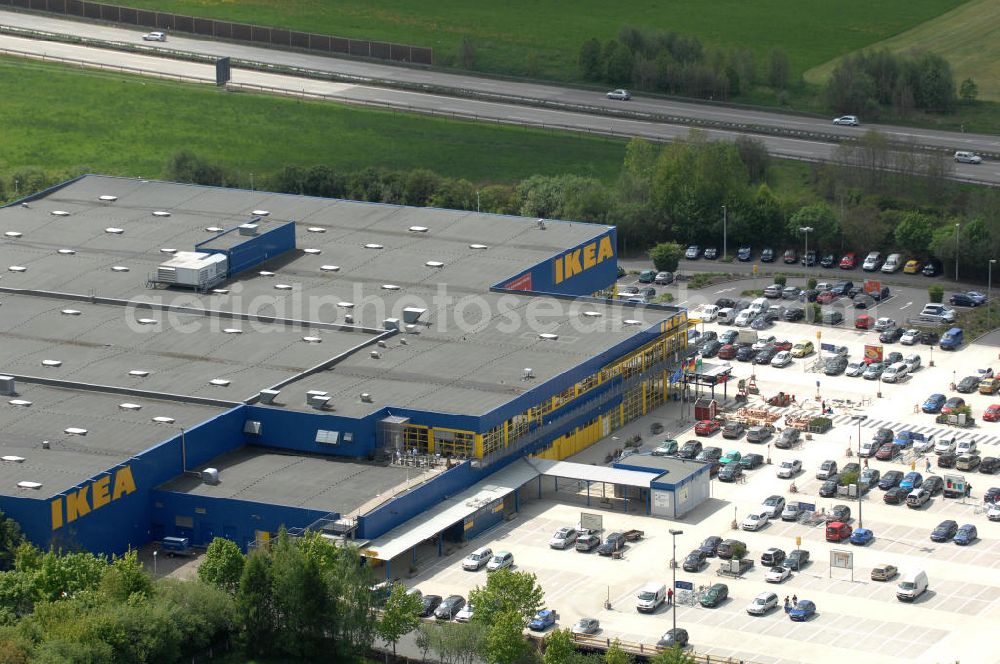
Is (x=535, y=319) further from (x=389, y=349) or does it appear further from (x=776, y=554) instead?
(x=776, y=554)

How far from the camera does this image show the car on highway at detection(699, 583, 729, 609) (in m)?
102

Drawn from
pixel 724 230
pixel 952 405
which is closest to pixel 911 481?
pixel 952 405

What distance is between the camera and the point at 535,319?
13500cm

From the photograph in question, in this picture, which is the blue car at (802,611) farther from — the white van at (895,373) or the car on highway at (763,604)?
the white van at (895,373)

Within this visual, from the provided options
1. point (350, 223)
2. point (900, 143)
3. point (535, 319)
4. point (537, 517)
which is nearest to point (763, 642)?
point (537, 517)

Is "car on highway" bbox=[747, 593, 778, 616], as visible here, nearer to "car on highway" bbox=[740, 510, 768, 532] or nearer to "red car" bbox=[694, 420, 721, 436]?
"car on highway" bbox=[740, 510, 768, 532]

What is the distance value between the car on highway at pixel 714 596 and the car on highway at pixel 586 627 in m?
6.20

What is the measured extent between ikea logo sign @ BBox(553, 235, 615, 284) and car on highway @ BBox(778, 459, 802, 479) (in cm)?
3234

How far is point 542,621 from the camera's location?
Answer: 98.8 metres

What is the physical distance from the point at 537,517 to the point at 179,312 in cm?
3409

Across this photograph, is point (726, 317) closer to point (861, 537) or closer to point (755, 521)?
point (755, 521)

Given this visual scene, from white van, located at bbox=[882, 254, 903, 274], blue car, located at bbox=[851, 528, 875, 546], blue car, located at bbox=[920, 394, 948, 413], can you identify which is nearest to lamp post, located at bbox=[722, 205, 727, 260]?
white van, located at bbox=[882, 254, 903, 274]

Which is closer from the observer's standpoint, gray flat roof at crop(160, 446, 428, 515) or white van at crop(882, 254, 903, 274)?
gray flat roof at crop(160, 446, 428, 515)

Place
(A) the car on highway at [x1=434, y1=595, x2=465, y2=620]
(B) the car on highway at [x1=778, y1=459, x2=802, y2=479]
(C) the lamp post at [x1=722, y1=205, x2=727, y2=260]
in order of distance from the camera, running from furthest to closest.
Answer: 1. (C) the lamp post at [x1=722, y1=205, x2=727, y2=260]
2. (B) the car on highway at [x1=778, y1=459, x2=802, y2=479]
3. (A) the car on highway at [x1=434, y1=595, x2=465, y2=620]
